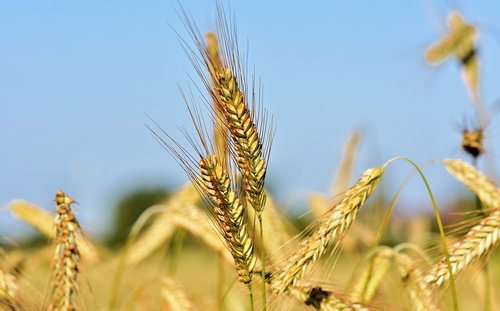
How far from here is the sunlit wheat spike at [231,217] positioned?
190cm

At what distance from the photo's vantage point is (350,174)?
5227mm

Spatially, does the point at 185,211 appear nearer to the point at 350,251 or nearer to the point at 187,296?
the point at 187,296

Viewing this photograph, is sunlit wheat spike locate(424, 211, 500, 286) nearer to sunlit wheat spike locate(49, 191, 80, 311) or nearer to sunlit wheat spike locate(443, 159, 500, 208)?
sunlit wheat spike locate(443, 159, 500, 208)

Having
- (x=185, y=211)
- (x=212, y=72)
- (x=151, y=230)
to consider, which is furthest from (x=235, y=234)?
(x=151, y=230)

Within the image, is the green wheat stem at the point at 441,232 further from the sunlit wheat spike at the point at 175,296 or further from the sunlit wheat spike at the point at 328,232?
the sunlit wheat spike at the point at 175,296

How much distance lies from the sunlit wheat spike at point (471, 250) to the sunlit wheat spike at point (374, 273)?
566 mm

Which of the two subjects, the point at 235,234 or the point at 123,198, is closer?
the point at 235,234

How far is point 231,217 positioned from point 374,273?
124cm

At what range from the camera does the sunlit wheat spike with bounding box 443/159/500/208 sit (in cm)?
276

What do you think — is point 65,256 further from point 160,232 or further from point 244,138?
point 160,232

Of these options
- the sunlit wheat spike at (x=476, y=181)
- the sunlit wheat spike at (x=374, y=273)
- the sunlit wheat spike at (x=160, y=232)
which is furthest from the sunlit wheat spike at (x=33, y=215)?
the sunlit wheat spike at (x=476, y=181)

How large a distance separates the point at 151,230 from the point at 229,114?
2193 mm

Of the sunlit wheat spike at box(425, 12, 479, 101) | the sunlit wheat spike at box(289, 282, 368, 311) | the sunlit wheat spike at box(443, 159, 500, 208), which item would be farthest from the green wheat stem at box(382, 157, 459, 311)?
the sunlit wheat spike at box(425, 12, 479, 101)

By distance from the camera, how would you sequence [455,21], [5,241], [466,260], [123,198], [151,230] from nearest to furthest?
[466,260], [5,241], [151,230], [455,21], [123,198]
